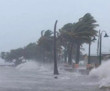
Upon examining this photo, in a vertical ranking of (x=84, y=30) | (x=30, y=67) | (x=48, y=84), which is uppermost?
(x=84, y=30)

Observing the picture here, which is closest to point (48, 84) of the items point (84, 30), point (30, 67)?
point (84, 30)

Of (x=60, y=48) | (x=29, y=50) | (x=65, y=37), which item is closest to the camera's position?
(x=65, y=37)

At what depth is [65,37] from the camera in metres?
102

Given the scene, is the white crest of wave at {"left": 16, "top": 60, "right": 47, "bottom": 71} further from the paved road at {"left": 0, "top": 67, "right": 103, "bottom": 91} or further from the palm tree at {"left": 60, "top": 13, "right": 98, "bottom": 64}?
the paved road at {"left": 0, "top": 67, "right": 103, "bottom": 91}

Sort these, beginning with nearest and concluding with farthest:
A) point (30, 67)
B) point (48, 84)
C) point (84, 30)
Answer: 1. point (48, 84)
2. point (84, 30)
3. point (30, 67)

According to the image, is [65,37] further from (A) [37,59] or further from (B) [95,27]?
(A) [37,59]

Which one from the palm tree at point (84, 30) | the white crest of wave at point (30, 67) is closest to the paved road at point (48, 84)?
the white crest of wave at point (30, 67)

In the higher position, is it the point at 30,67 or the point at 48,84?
the point at 48,84

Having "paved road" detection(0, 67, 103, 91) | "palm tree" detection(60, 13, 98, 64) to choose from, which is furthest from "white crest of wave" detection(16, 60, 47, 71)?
"paved road" detection(0, 67, 103, 91)

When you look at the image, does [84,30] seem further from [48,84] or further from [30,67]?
[48,84]

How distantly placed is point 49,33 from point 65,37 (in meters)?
27.5

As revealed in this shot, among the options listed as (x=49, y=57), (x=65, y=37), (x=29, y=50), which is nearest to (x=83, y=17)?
(x=65, y=37)

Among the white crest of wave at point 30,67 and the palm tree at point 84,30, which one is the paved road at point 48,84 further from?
the palm tree at point 84,30

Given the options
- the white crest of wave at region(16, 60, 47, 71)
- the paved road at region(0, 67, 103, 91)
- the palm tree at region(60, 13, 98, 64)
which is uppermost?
the palm tree at region(60, 13, 98, 64)
